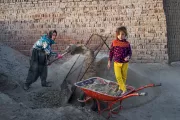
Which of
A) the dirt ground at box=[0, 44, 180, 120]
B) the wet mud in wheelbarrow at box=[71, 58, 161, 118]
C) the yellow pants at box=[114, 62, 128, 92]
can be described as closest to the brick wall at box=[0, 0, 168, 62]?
the dirt ground at box=[0, 44, 180, 120]

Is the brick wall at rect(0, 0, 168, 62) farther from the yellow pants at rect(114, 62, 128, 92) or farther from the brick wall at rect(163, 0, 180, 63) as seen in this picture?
the yellow pants at rect(114, 62, 128, 92)

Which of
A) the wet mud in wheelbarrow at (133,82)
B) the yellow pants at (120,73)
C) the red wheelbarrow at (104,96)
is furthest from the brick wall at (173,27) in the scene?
the red wheelbarrow at (104,96)

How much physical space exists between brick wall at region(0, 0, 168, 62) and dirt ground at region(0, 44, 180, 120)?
1.35ft

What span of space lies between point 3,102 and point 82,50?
2.95 metres

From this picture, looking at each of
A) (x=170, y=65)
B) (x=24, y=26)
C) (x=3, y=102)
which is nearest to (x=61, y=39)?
(x=24, y=26)

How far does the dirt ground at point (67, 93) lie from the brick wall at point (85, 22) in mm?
410

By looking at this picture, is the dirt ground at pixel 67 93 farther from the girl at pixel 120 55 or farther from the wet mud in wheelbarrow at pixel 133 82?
the girl at pixel 120 55

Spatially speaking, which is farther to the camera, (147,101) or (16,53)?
(16,53)

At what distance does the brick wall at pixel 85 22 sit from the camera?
8602 millimetres

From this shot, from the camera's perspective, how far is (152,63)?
869cm

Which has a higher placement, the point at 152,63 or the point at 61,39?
the point at 61,39

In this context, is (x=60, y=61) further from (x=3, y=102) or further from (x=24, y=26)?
(x=3, y=102)

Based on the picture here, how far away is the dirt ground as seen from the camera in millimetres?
5039

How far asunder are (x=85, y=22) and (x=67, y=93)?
10.1 feet
